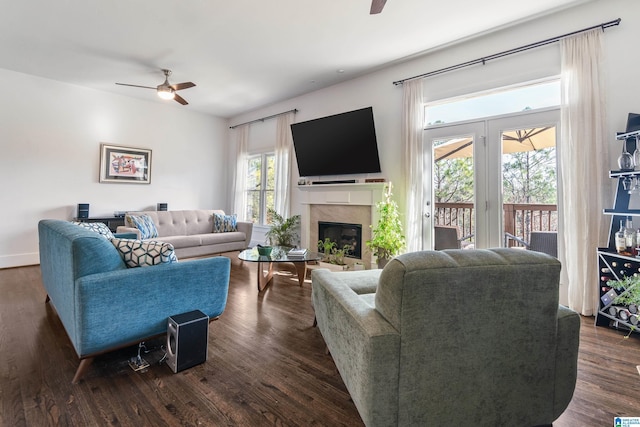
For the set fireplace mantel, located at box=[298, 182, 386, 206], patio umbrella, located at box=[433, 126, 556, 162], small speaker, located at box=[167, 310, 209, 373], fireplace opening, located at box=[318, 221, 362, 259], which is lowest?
small speaker, located at box=[167, 310, 209, 373]

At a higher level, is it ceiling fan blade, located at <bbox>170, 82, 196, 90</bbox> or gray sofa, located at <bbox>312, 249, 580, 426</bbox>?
ceiling fan blade, located at <bbox>170, 82, 196, 90</bbox>

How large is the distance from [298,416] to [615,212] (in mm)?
2969

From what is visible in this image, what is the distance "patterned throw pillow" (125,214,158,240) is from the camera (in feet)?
14.8

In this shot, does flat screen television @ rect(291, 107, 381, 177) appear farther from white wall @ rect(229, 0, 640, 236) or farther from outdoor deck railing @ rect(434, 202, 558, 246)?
outdoor deck railing @ rect(434, 202, 558, 246)

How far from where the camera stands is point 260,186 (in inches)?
252

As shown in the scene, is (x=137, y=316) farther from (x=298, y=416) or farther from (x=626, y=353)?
(x=626, y=353)

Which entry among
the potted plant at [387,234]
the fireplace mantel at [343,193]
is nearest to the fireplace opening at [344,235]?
the fireplace mantel at [343,193]

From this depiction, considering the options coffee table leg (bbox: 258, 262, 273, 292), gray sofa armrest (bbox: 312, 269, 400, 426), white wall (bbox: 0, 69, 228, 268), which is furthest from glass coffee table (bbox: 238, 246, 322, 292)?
white wall (bbox: 0, 69, 228, 268)

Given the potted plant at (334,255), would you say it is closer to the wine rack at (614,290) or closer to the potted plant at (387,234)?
the potted plant at (387,234)

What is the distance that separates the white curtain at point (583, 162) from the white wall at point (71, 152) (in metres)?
6.45

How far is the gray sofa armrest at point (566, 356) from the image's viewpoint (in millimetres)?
1197

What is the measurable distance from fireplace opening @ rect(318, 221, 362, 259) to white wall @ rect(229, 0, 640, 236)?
2.82 ft

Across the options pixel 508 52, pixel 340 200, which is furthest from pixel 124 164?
pixel 508 52

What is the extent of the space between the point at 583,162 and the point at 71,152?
7099 mm
